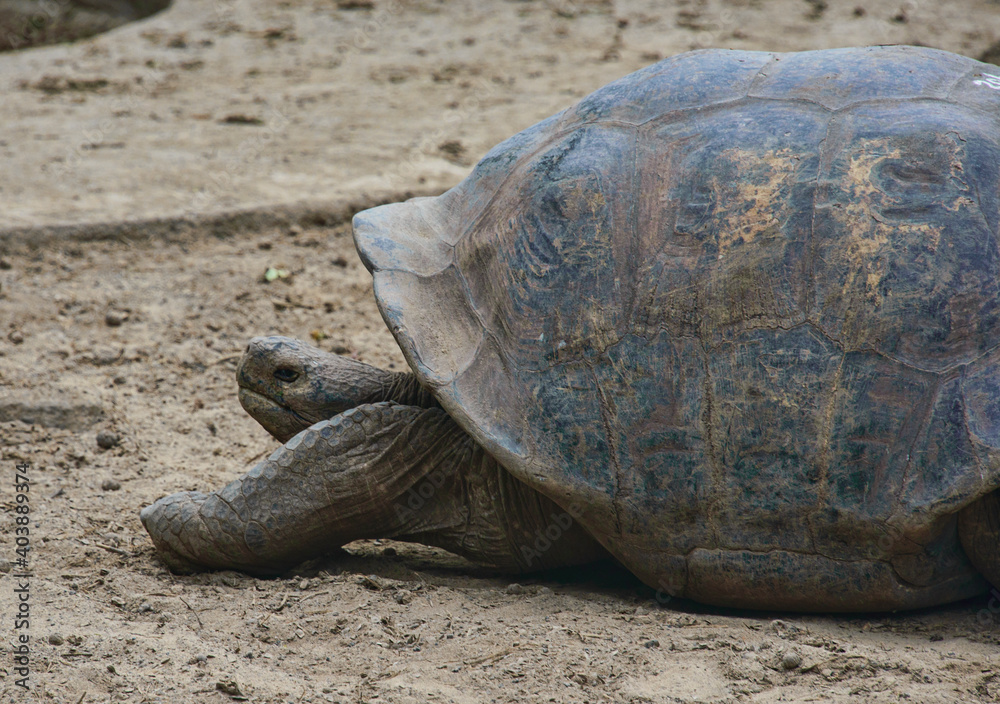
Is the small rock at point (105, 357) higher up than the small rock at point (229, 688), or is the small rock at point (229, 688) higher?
the small rock at point (229, 688)

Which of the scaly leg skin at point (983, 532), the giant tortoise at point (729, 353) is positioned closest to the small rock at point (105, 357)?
the giant tortoise at point (729, 353)

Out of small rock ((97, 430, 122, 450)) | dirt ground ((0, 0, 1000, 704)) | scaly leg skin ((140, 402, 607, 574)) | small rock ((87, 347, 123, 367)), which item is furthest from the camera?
small rock ((87, 347, 123, 367))

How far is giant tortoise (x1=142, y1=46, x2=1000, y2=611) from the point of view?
2.33 meters

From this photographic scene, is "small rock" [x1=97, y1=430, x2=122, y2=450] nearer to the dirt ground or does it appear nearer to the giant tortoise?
the dirt ground

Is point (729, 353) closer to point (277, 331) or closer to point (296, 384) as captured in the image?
point (296, 384)

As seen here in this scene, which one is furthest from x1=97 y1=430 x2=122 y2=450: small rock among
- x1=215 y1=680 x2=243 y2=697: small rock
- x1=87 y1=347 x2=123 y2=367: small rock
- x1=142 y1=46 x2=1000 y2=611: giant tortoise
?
x1=215 y1=680 x2=243 y2=697: small rock

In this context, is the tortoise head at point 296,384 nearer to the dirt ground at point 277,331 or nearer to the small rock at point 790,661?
the dirt ground at point 277,331

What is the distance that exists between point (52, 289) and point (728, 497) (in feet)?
12.2

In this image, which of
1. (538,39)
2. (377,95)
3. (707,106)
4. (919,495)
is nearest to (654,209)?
(707,106)

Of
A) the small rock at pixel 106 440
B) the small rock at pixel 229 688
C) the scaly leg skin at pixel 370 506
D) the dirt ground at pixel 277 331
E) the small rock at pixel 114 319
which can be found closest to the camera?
the small rock at pixel 229 688

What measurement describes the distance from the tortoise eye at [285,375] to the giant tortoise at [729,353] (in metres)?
0.33

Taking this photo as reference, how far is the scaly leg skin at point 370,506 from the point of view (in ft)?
9.09

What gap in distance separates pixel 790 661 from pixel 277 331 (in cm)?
300

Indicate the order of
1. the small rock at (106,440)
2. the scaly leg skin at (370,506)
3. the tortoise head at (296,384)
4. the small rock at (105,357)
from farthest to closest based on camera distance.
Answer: the small rock at (105,357) < the small rock at (106,440) < the tortoise head at (296,384) < the scaly leg skin at (370,506)
